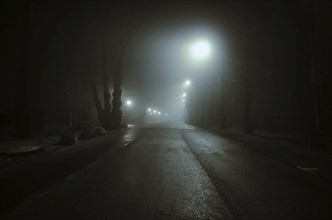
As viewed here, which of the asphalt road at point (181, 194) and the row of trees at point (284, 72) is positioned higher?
the row of trees at point (284, 72)

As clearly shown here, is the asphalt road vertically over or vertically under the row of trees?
under

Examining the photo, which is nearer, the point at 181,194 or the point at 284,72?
the point at 181,194

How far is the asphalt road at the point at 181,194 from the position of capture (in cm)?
477

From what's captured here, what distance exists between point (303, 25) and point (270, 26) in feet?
33.1

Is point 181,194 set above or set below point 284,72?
below

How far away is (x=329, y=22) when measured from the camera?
51.2ft

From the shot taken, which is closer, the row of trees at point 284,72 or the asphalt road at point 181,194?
the asphalt road at point 181,194

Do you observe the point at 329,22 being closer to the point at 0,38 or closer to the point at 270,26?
the point at 270,26

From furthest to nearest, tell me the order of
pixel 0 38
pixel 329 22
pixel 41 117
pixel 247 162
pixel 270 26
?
pixel 41 117 < pixel 0 38 < pixel 270 26 < pixel 329 22 < pixel 247 162

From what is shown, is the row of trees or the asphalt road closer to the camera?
the asphalt road

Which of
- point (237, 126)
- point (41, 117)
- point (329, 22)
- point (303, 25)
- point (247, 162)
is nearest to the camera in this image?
point (247, 162)

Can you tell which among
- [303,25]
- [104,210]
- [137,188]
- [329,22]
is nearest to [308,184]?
[137,188]

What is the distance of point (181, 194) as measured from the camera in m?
5.94

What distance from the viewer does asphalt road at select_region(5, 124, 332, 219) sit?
4.77 metres
